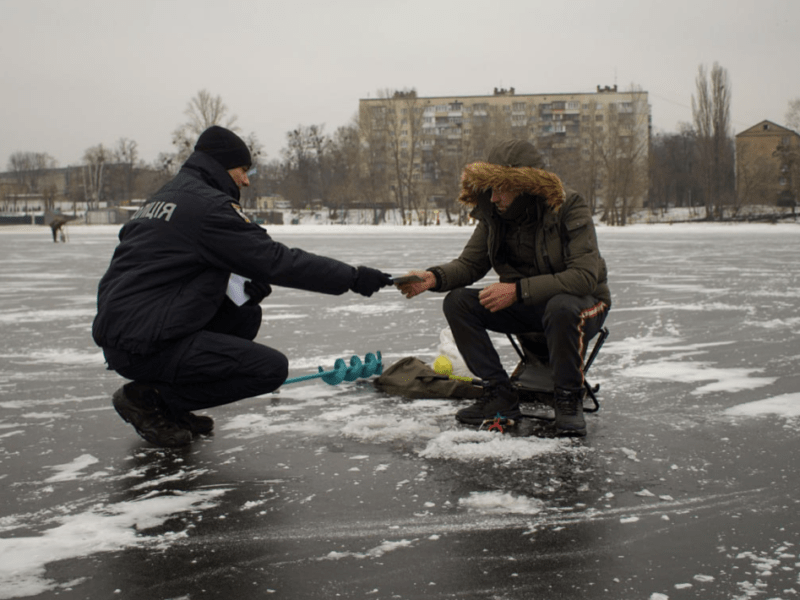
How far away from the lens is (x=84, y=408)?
452 centimetres

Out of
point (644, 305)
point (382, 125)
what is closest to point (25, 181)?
point (382, 125)

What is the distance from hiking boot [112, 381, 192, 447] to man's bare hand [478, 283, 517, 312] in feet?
5.09

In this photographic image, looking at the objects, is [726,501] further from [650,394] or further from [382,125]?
[382,125]

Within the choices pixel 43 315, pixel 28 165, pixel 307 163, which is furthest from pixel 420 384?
pixel 28 165

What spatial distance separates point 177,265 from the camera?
347 cm

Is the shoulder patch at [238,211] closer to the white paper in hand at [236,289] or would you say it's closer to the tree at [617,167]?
the white paper in hand at [236,289]

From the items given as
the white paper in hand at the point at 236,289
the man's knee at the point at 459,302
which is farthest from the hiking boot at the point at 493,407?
the white paper in hand at the point at 236,289

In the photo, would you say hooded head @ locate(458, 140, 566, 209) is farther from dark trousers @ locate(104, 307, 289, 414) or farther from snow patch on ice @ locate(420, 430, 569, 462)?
→ dark trousers @ locate(104, 307, 289, 414)

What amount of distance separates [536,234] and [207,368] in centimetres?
172

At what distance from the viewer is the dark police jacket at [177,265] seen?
11.3ft

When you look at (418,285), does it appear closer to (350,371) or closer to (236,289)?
(236,289)

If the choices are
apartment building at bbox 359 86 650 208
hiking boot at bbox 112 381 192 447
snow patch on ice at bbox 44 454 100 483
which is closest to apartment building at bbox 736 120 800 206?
apartment building at bbox 359 86 650 208

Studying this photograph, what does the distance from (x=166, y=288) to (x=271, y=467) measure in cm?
90

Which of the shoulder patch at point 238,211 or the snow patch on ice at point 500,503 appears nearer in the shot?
the snow patch on ice at point 500,503
